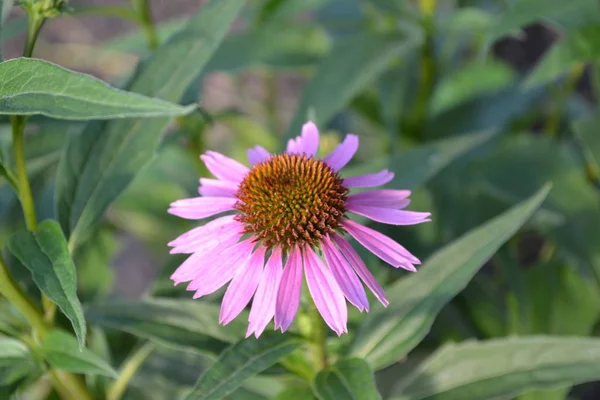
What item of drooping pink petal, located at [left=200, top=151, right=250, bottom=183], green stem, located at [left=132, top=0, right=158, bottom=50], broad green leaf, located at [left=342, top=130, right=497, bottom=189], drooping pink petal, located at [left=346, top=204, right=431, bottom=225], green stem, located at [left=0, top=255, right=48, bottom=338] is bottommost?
green stem, located at [left=0, top=255, right=48, bottom=338]

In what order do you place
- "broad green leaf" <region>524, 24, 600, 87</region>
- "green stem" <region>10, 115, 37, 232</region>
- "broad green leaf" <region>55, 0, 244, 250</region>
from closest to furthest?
"green stem" <region>10, 115, 37, 232</region>, "broad green leaf" <region>55, 0, 244, 250</region>, "broad green leaf" <region>524, 24, 600, 87</region>

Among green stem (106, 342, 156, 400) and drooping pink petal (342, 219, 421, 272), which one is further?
green stem (106, 342, 156, 400)

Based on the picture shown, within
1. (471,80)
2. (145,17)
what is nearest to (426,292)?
(145,17)

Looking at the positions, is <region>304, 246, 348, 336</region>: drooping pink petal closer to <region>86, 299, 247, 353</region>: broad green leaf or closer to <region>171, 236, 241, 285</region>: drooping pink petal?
<region>171, 236, 241, 285</region>: drooping pink petal

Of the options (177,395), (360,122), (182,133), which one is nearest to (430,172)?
(182,133)

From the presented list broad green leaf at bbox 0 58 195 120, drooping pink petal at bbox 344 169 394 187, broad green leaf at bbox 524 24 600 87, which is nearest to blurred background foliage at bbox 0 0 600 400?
broad green leaf at bbox 524 24 600 87

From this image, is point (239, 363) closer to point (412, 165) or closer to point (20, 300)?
point (20, 300)

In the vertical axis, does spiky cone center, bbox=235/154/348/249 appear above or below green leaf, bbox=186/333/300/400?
above
